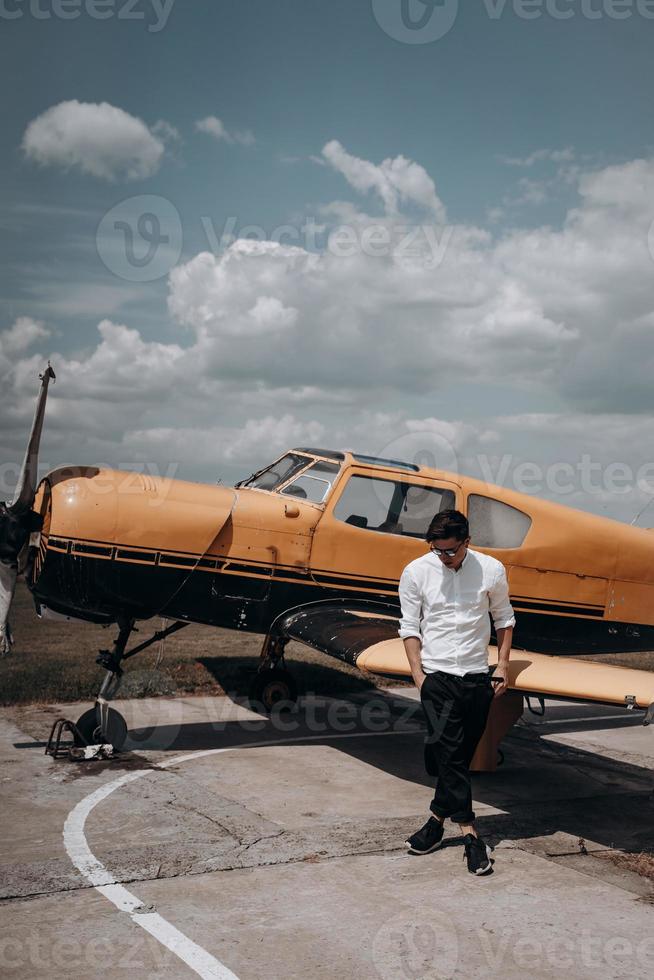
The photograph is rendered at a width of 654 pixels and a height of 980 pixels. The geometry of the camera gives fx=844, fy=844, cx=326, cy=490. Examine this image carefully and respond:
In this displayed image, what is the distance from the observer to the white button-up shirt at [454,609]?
5422 millimetres

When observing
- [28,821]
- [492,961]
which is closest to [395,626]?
[28,821]

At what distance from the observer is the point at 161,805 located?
632 cm

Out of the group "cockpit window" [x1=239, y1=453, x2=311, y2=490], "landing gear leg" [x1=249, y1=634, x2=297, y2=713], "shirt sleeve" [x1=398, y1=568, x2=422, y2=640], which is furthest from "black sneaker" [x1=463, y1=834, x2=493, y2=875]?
"landing gear leg" [x1=249, y1=634, x2=297, y2=713]

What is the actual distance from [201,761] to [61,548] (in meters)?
2.34

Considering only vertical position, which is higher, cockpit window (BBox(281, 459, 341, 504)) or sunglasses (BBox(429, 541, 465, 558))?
cockpit window (BBox(281, 459, 341, 504))

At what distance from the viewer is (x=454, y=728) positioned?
17.7 feet

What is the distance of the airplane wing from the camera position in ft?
20.0

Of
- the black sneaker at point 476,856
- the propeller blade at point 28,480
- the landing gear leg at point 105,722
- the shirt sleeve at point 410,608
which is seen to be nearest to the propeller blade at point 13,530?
the propeller blade at point 28,480

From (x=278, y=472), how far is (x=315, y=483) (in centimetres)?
57

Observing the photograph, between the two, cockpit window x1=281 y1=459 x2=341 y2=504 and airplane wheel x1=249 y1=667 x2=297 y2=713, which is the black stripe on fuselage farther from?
airplane wheel x1=249 y1=667 x2=297 y2=713

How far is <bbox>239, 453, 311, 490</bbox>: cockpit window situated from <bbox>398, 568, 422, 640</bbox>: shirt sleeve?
12.4ft

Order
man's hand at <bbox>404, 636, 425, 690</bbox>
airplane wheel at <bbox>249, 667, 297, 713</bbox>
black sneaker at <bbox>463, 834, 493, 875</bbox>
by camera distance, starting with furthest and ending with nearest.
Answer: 1. airplane wheel at <bbox>249, 667, 297, 713</bbox>
2. man's hand at <bbox>404, 636, 425, 690</bbox>
3. black sneaker at <bbox>463, 834, 493, 875</bbox>

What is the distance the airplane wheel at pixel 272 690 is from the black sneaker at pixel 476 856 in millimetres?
5190

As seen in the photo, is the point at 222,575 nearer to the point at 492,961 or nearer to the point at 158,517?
the point at 158,517
